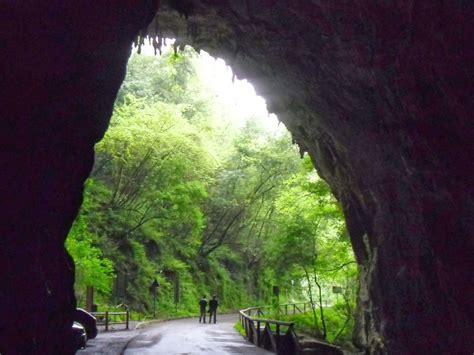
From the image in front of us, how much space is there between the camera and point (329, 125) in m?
12.9

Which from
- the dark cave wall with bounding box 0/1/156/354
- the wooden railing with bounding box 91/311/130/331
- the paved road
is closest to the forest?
the wooden railing with bounding box 91/311/130/331

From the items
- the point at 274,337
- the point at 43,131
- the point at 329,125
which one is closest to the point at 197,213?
the point at 274,337

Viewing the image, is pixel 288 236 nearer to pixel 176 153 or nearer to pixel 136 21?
pixel 176 153

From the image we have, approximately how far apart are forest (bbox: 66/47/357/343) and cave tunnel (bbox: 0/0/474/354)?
12.3 ft

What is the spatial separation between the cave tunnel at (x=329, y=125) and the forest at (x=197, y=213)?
3.74 metres

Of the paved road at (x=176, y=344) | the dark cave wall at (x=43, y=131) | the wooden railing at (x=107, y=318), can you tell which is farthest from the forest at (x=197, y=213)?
the dark cave wall at (x=43, y=131)

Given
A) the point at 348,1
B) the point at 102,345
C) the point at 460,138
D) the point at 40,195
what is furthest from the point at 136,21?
the point at 102,345

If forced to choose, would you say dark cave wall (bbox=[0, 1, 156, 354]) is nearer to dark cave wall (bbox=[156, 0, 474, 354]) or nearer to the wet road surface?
dark cave wall (bbox=[156, 0, 474, 354])

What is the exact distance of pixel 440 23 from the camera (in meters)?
10.0

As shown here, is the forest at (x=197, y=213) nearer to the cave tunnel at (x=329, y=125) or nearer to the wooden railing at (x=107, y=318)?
the wooden railing at (x=107, y=318)

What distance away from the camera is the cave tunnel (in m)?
7.61

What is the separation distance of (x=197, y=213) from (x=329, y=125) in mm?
23165

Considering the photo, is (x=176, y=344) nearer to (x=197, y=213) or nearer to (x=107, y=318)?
(x=107, y=318)

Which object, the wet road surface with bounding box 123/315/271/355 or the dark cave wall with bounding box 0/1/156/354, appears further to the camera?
the wet road surface with bounding box 123/315/271/355
